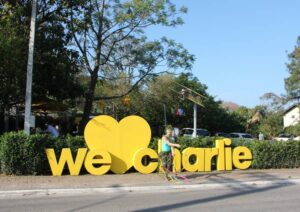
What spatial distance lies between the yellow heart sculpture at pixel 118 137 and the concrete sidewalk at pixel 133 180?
629 millimetres

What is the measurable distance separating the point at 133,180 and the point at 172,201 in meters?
3.66

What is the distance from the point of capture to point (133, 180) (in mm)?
14562

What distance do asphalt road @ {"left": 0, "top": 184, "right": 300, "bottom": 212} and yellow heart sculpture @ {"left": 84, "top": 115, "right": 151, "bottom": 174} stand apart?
3.67 metres

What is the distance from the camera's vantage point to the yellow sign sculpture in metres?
15.5

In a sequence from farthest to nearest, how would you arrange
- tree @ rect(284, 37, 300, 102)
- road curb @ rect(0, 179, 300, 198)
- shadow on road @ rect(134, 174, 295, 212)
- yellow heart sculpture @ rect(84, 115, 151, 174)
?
tree @ rect(284, 37, 300, 102)
yellow heart sculpture @ rect(84, 115, 151, 174)
road curb @ rect(0, 179, 300, 198)
shadow on road @ rect(134, 174, 295, 212)

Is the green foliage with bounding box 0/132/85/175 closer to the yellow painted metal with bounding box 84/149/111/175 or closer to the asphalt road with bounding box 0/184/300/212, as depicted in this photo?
the yellow painted metal with bounding box 84/149/111/175

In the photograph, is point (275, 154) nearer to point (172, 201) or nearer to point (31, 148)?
point (172, 201)

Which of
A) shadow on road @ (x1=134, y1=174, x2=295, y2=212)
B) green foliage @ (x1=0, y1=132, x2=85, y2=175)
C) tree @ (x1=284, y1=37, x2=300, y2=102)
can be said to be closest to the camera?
shadow on road @ (x1=134, y1=174, x2=295, y2=212)

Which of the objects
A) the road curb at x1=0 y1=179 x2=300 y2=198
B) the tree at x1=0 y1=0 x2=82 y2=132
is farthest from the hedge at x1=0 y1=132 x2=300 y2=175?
the tree at x1=0 y1=0 x2=82 y2=132

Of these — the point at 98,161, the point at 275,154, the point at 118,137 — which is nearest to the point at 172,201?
the point at 98,161

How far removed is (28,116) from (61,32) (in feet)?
28.9

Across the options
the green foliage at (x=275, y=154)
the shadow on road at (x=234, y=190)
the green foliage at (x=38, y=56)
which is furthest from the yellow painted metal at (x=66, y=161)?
the green foliage at (x=275, y=154)

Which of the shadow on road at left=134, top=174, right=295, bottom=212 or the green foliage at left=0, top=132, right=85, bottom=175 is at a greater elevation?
the green foliage at left=0, top=132, right=85, bottom=175

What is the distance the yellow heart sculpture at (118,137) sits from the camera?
16078 millimetres
